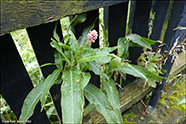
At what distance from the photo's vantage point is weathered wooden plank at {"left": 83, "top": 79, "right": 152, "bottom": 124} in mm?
1064

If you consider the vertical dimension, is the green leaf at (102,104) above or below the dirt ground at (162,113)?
above

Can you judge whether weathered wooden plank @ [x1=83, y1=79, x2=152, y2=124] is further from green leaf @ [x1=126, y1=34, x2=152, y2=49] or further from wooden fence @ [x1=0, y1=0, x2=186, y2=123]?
green leaf @ [x1=126, y1=34, x2=152, y2=49]

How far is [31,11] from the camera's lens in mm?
418

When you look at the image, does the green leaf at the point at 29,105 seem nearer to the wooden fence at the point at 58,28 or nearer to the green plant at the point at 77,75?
the green plant at the point at 77,75

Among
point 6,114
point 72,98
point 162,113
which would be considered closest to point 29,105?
point 72,98

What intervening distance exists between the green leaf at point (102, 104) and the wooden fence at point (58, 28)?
0.92 ft

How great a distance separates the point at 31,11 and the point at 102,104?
582mm

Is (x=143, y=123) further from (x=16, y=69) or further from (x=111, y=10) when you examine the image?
(x=16, y=69)

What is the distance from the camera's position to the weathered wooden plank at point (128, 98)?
3.49ft

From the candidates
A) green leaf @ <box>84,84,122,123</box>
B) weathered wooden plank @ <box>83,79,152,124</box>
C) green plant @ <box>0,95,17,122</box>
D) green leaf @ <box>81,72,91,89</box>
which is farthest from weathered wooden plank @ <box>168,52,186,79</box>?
green plant @ <box>0,95,17,122</box>

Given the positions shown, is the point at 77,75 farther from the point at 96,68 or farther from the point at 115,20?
the point at 115,20

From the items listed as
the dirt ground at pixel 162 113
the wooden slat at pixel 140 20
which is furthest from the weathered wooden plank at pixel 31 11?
the dirt ground at pixel 162 113

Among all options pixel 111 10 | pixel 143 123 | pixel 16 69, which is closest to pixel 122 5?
pixel 111 10

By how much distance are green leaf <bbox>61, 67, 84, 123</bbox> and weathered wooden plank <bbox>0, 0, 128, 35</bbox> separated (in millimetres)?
276
